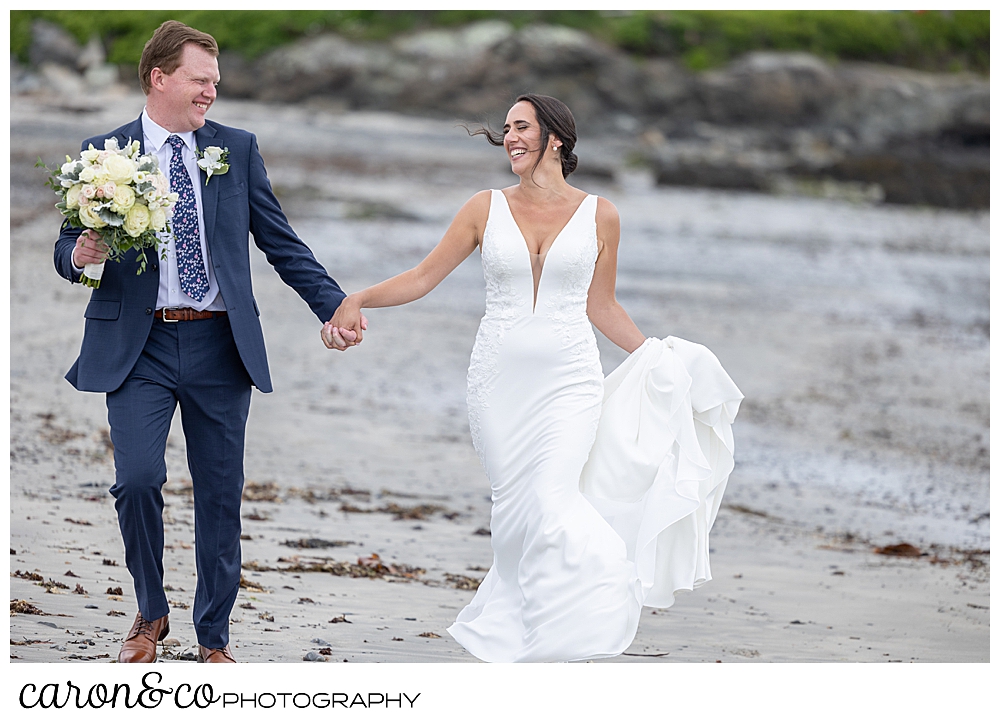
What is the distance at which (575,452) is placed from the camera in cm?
451

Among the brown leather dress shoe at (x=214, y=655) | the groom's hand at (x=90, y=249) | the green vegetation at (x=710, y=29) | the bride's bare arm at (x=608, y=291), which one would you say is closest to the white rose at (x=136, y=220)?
Answer: the groom's hand at (x=90, y=249)

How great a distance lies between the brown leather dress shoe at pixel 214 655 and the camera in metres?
4.35

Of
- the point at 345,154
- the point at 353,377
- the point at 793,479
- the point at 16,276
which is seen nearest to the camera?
the point at 793,479

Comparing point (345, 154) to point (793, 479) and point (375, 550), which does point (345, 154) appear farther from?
point (375, 550)

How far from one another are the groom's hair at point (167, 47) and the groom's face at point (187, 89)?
0.02 meters

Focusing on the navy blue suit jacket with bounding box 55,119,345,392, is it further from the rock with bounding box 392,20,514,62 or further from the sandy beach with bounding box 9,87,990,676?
the rock with bounding box 392,20,514,62

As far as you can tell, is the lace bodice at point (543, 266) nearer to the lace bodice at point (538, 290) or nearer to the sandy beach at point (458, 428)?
the lace bodice at point (538, 290)

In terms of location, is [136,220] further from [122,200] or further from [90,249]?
[90,249]

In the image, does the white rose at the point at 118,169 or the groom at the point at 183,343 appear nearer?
the white rose at the point at 118,169

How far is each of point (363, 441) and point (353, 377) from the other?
8.14 feet

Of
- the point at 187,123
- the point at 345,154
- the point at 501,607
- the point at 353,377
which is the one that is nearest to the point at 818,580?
the point at 501,607

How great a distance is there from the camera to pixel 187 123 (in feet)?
14.2

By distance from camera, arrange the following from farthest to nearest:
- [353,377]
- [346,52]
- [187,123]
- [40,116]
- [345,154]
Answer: [346,52]
[345,154]
[40,116]
[353,377]
[187,123]

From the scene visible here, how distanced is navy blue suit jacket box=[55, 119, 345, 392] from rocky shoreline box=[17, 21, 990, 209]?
18178 millimetres
